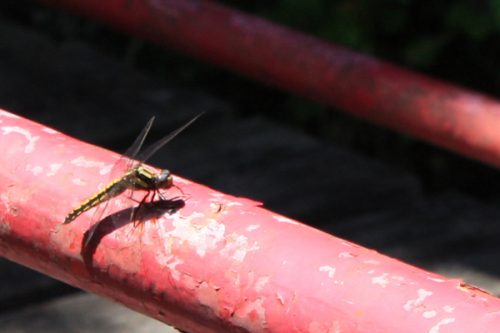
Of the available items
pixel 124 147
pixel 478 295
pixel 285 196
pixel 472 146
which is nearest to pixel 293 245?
pixel 478 295

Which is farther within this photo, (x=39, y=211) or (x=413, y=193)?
(x=413, y=193)

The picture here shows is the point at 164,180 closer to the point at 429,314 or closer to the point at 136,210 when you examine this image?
the point at 136,210

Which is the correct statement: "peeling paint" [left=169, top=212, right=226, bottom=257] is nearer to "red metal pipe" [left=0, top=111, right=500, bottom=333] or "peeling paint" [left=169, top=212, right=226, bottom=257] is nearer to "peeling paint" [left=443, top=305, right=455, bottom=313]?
"red metal pipe" [left=0, top=111, right=500, bottom=333]

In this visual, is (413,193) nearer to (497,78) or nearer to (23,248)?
(497,78)

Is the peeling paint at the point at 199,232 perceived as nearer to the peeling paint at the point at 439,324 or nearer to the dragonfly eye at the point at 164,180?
the dragonfly eye at the point at 164,180

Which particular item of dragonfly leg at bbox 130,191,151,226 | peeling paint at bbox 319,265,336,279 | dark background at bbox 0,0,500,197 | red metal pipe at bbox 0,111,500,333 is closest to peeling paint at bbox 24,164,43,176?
red metal pipe at bbox 0,111,500,333

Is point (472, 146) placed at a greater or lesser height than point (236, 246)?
greater
